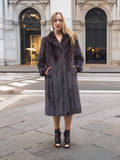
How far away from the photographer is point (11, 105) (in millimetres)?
7055

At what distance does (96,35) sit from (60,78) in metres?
23.1

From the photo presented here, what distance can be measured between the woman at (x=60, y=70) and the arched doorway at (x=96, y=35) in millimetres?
22593

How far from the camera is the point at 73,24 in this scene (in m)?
25.3

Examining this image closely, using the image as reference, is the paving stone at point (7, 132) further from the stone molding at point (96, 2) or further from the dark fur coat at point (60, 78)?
the stone molding at point (96, 2)

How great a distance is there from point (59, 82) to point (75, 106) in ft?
1.31

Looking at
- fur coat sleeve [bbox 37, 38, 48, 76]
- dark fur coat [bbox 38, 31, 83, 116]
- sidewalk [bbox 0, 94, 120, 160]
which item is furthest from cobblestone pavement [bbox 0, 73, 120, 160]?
fur coat sleeve [bbox 37, 38, 48, 76]

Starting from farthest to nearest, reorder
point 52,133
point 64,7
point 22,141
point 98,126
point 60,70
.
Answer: point 64,7, point 98,126, point 52,133, point 22,141, point 60,70

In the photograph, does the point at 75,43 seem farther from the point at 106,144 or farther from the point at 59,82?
the point at 106,144

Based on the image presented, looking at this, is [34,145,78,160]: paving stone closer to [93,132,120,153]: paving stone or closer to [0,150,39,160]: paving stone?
[0,150,39,160]: paving stone

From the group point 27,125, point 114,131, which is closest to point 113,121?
point 114,131

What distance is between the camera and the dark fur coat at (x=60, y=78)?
3668mm

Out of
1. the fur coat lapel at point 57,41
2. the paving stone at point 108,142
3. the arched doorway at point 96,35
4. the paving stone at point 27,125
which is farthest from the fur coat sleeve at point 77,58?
the arched doorway at point 96,35

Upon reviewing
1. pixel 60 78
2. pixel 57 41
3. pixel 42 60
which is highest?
pixel 57 41

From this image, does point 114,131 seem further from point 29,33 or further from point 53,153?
point 29,33
